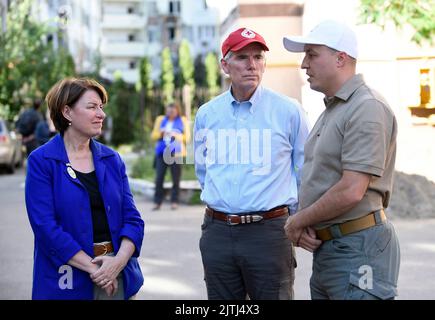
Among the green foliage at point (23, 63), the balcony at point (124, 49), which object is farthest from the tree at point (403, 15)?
the balcony at point (124, 49)

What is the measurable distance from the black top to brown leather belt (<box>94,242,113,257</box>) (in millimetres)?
23

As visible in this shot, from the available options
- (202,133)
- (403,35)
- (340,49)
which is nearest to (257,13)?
(403,35)

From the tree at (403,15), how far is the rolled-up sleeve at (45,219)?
936cm

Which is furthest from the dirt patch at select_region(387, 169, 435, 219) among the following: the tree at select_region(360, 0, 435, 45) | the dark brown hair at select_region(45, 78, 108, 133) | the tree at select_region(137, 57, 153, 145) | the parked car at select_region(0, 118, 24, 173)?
the tree at select_region(137, 57, 153, 145)

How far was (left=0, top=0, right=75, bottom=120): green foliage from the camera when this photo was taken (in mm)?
30391

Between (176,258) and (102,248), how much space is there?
5.53 meters

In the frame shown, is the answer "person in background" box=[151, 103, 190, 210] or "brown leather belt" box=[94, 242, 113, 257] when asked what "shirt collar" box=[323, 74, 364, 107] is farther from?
"person in background" box=[151, 103, 190, 210]

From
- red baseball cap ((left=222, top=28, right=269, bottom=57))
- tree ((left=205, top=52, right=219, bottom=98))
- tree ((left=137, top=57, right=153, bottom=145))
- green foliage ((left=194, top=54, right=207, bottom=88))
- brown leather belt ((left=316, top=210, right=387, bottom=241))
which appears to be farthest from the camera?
green foliage ((left=194, top=54, right=207, bottom=88))

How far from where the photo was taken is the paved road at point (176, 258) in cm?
788

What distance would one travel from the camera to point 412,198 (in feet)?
39.8

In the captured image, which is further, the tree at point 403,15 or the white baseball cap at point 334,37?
the tree at point 403,15

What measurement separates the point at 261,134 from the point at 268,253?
68 cm

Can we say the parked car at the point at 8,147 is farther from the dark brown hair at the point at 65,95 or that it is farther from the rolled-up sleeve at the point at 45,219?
the rolled-up sleeve at the point at 45,219

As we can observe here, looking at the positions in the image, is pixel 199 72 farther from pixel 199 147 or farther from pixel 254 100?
pixel 254 100
